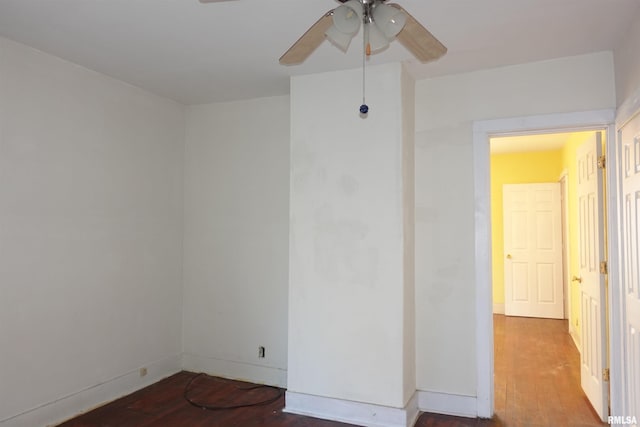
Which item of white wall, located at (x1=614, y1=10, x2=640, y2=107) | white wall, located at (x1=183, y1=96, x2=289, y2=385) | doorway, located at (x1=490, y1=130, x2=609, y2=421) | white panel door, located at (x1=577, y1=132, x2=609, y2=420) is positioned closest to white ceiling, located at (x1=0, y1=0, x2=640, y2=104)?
white wall, located at (x1=614, y1=10, x2=640, y2=107)

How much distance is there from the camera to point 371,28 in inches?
74.6

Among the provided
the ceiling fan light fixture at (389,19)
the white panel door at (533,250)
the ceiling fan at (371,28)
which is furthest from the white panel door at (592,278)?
the white panel door at (533,250)

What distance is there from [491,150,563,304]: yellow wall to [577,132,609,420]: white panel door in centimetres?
340

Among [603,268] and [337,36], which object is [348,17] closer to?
[337,36]

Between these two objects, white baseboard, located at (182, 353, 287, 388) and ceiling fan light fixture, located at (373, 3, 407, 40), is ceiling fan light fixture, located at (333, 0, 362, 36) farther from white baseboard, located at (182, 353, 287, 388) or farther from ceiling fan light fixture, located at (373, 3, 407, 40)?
white baseboard, located at (182, 353, 287, 388)

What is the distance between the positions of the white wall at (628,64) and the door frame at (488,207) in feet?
0.70

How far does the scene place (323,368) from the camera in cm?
314

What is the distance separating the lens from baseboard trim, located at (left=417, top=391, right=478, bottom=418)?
122 inches

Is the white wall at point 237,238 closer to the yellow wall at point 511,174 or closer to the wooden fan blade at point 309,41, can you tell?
the wooden fan blade at point 309,41

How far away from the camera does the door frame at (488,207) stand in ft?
9.32

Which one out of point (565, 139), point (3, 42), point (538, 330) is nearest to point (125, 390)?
point (3, 42)

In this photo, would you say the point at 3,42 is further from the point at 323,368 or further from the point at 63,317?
the point at 323,368

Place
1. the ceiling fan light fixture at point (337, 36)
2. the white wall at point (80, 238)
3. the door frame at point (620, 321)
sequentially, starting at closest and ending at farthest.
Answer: the ceiling fan light fixture at point (337, 36) < the door frame at point (620, 321) < the white wall at point (80, 238)

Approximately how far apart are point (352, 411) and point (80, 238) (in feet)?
7.56
